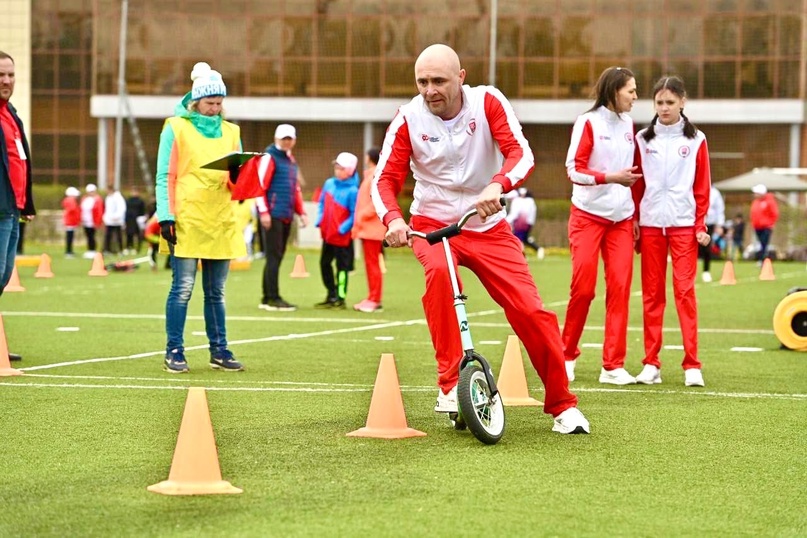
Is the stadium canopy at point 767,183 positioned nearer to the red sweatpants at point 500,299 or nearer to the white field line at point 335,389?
the white field line at point 335,389

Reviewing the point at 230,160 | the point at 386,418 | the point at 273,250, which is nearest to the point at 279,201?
the point at 273,250

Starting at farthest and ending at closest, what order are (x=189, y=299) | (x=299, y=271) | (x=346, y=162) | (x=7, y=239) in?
(x=299, y=271) < (x=346, y=162) < (x=189, y=299) < (x=7, y=239)

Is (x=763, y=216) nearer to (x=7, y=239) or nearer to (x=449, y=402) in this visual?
(x=7, y=239)

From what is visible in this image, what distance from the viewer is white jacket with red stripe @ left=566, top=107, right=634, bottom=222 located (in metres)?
10.4

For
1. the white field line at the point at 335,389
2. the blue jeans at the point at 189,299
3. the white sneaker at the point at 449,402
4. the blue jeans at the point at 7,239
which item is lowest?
the white field line at the point at 335,389

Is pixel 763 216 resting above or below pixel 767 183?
below

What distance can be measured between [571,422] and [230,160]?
12.7 feet

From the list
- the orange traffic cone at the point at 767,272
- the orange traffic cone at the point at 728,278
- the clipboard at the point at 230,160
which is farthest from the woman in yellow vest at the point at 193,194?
the orange traffic cone at the point at 767,272

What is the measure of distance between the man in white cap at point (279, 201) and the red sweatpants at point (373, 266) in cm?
94

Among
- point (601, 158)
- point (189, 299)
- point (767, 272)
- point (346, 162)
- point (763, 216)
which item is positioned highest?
point (346, 162)

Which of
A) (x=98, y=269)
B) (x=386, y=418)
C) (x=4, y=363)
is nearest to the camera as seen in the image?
(x=386, y=418)

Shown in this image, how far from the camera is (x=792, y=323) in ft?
44.0

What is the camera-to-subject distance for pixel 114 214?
40.2m

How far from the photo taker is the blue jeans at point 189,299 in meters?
11.1
